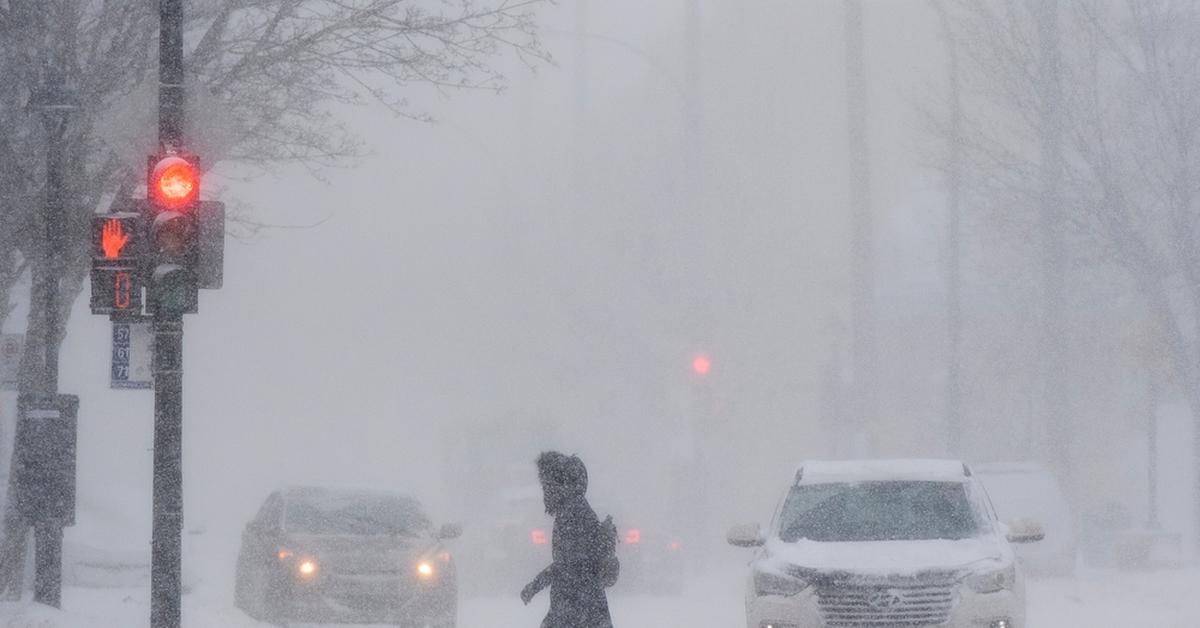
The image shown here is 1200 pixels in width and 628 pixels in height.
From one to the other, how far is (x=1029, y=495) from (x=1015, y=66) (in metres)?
7.70

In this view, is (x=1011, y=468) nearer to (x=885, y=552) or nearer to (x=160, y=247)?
(x=885, y=552)

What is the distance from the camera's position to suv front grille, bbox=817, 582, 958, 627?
44.9 feet

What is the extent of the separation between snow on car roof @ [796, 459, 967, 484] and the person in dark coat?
5.39 metres

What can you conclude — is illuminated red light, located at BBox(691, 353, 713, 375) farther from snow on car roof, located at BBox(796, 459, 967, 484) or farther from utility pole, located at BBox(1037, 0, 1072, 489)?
snow on car roof, located at BBox(796, 459, 967, 484)

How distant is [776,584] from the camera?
14.2m

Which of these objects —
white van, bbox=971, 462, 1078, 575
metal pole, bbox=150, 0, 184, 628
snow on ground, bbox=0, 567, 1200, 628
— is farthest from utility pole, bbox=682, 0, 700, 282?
metal pole, bbox=150, 0, 184, 628

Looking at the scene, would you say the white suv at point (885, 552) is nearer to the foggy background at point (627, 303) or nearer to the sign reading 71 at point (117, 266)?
the sign reading 71 at point (117, 266)

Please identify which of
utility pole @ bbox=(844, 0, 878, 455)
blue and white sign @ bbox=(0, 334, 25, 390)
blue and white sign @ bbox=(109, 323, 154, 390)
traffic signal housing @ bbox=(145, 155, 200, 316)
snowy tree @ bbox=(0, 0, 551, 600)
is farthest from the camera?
utility pole @ bbox=(844, 0, 878, 455)

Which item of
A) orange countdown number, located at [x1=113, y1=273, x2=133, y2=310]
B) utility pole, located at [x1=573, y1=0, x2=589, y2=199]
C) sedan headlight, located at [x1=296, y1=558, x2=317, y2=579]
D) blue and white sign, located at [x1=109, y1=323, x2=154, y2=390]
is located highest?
utility pole, located at [x1=573, y1=0, x2=589, y2=199]

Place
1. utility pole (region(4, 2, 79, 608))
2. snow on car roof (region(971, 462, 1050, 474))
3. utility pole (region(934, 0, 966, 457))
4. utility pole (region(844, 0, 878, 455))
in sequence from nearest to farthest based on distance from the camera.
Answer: utility pole (region(4, 2, 79, 608))
snow on car roof (region(971, 462, 1050, 474))
utility pole (region(934, 0, 966, 457))
utility pole (region(844, 0, 878, 455))

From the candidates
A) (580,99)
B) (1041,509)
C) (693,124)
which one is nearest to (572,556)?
(1041,509)

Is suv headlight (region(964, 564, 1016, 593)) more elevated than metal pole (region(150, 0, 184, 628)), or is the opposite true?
metal pole (region(150, 0, 184, 628))

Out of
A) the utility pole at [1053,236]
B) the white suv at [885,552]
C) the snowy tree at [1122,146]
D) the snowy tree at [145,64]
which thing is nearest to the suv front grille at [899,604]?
the white suv at [885,552]

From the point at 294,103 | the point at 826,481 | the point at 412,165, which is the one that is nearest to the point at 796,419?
the point at 412,165
